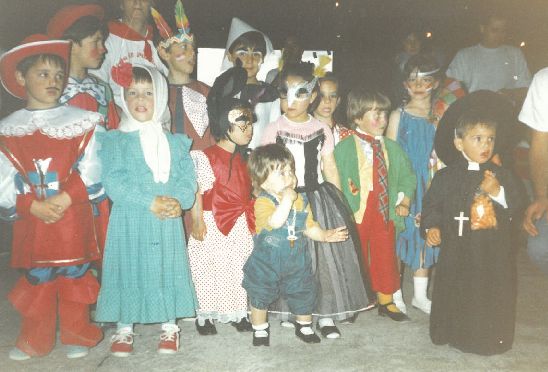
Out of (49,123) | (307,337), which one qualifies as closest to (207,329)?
(307,337)

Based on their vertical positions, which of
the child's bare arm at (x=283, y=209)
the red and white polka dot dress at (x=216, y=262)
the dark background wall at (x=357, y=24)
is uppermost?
the dark background wall at (x=357, y=24)

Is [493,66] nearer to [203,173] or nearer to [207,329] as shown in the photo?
[203,173]

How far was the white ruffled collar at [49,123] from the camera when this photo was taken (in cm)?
304

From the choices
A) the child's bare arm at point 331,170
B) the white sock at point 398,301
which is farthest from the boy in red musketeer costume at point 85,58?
the white sock at point 398,301

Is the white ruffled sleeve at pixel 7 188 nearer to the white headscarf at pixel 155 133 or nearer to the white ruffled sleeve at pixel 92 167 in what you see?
the white ruffled sleeve at pixel 92 167

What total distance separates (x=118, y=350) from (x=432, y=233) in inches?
83.5

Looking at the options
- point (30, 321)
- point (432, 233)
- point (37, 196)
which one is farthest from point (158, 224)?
point (432, 233)

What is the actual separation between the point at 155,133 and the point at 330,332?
1758 millimetres

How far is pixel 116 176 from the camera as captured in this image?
317 centimetres

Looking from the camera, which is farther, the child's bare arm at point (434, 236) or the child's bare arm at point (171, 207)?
the child's bare arm at point (434, 236)

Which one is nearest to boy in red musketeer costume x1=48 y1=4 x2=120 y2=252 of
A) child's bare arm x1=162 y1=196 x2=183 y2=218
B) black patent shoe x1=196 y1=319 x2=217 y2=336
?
child's bare arm x1=162 y1=196 x2=183 y2=218

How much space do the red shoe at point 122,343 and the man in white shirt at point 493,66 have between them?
12.6 ft

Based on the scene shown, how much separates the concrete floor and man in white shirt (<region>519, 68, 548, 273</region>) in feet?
2.08

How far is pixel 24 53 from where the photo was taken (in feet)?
10.00
